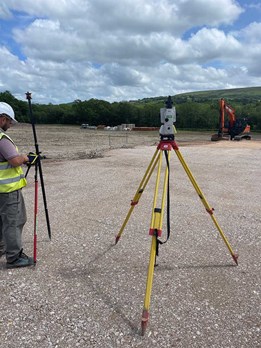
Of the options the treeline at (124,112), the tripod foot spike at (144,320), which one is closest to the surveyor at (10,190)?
the tripod foot spike at (144,320)

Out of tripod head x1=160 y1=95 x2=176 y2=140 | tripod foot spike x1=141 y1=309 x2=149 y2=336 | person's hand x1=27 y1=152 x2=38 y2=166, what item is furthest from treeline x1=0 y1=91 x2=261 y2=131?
tripod foot spike x1=141 y1=309 x2=149 y2=336

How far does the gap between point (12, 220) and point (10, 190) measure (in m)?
0.39

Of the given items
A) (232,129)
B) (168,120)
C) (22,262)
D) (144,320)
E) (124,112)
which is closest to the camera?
(144,320)

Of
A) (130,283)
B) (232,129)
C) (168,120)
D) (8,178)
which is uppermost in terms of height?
(168,120)

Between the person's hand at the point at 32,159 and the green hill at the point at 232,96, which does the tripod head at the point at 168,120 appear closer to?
the person's hand at the point at 32,159

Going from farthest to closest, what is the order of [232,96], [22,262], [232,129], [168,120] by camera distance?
1. [232,96]
2. [232,129]
3. [22,262]
4. [168,120]

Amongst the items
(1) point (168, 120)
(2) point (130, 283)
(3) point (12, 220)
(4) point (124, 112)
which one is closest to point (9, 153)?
(3) point (12, 220)

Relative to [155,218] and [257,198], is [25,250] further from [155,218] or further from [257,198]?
[257,198]

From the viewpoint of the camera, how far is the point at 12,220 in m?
3.67

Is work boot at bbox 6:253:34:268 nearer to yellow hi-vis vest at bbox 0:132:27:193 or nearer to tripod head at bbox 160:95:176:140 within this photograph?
yellow hi-vis vest at bbox 0:132:27:193

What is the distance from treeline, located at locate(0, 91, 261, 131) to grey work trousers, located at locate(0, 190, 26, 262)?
164 feet

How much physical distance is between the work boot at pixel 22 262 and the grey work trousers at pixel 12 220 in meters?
0.06

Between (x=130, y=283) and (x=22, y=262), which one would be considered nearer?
(x=130, y=283)

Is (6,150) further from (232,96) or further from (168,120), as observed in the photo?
(232,96)
